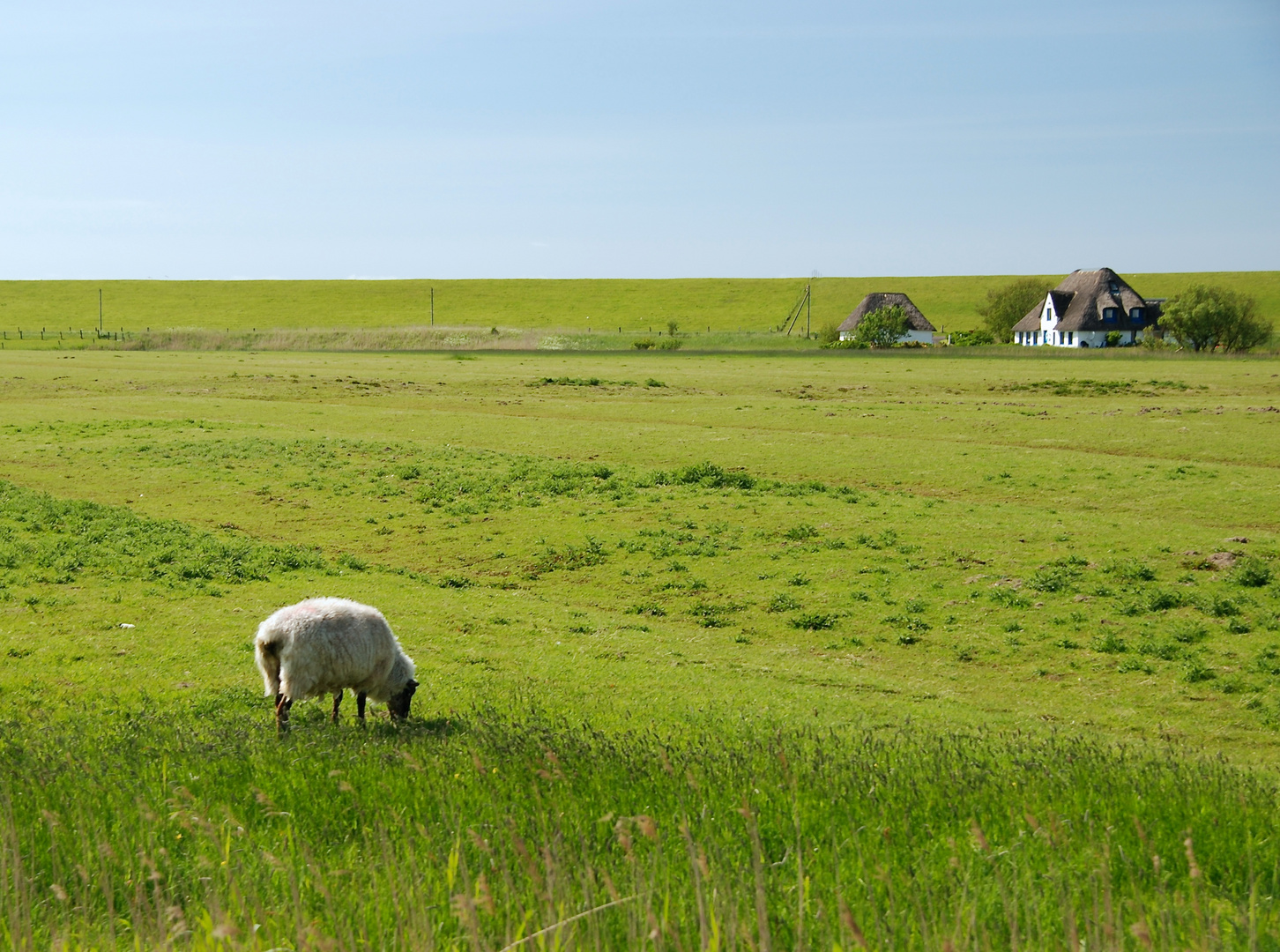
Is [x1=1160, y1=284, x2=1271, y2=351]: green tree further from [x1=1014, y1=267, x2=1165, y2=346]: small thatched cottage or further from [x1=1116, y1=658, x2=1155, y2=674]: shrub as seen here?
[x1=1116, y1=658, x2=1155, y2=674]: shrub

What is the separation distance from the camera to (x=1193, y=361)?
8269cm

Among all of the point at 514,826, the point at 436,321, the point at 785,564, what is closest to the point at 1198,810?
the point at 514,826

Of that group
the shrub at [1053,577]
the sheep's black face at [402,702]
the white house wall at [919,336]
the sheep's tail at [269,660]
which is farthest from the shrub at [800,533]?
the white house wall at [919,336]

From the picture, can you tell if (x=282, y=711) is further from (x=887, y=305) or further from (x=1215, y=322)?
(x=887, y=305)

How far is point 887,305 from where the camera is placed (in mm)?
145250

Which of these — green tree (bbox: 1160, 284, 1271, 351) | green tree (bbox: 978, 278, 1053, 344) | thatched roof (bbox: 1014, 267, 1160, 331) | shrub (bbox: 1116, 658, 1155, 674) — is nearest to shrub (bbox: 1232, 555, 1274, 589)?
shrub (bbox: 1116, 658, 1155, 674)

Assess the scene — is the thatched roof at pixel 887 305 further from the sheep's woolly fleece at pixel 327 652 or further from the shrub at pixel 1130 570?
the sheep's woolly fleece at pixel 327 652

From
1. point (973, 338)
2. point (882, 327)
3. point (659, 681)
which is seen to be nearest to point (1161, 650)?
point (659, 681)

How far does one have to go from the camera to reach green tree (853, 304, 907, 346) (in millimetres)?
122812

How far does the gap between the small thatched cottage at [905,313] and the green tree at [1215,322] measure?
3904 centimetres

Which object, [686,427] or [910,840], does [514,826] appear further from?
[686,427]

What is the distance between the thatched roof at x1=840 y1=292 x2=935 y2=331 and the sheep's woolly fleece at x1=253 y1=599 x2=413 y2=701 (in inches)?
5441

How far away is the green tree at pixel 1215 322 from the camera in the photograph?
106625mm

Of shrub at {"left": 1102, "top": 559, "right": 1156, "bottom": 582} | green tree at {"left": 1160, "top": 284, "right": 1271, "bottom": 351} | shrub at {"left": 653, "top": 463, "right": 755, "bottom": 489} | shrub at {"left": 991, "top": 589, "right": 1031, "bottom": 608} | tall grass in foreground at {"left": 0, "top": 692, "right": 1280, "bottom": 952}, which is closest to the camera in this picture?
tall grass in foreground at {"left": 0, "top": 692, "right": 1280, "bottom": 952}
